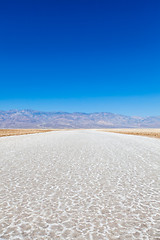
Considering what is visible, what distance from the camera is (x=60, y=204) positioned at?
4051mm

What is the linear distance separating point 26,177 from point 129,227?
12.8 ft

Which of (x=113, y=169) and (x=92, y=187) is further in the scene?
(x=113, y=169)

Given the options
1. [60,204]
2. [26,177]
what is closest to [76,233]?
[60,204]

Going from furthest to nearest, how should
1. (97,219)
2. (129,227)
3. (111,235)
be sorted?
(97,219) < (129,227) < (111,235)

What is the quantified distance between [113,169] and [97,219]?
405cm

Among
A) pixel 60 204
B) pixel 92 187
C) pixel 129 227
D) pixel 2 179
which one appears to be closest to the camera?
pixel 129 227

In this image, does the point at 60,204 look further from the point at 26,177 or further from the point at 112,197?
the point at 26,177

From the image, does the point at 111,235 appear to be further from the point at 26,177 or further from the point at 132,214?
the point at 26,177

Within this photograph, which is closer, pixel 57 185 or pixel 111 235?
pixel 111 235

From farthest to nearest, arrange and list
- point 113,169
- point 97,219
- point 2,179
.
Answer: point 113,169
point 2,179
point 97,219

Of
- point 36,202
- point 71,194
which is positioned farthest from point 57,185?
point 36,202

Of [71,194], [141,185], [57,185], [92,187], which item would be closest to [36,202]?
[71,194]

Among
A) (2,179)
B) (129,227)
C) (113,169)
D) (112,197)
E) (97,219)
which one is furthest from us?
(113,169)

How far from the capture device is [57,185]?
537 centimetres
